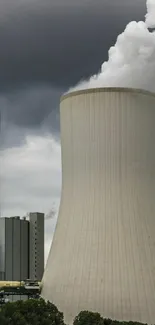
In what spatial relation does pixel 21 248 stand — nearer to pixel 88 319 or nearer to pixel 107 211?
pixel 107 211

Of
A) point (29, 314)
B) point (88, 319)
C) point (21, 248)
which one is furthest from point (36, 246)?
point (29, 314)

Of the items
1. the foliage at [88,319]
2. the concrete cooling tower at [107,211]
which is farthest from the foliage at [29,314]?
the concrete cooling tower at [107,211]

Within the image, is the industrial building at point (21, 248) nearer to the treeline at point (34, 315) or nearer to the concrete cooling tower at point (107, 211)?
the concrete cooling tower at point (107, 211)

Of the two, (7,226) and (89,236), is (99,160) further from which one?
(7,226)

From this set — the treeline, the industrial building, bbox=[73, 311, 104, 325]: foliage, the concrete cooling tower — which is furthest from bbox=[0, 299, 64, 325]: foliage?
the industrial building

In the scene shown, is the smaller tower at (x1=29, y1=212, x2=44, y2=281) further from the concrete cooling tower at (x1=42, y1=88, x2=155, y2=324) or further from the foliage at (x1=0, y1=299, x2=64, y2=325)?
the foliage at (x1=0, y1=299, x2=64, y2=325)

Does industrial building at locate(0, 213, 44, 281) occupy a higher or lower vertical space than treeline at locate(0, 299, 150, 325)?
higher
